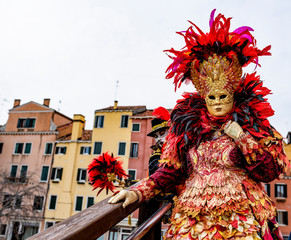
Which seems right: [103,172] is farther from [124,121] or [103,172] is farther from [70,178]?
[70,178]

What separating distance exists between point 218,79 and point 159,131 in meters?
1.48

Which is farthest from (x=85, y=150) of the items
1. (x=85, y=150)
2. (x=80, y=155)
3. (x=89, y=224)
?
(x=89, y=224)

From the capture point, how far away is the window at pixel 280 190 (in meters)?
18.9

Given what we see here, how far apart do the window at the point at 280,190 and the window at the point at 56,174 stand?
47.4ft

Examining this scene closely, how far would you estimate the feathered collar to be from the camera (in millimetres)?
1915

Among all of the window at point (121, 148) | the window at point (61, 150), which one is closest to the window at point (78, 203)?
the window at point (61, 150)

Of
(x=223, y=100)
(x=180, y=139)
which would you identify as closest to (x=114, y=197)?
(x=180, y=139)

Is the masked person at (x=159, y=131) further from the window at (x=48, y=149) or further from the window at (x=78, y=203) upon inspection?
the window at (x=48, y=149)

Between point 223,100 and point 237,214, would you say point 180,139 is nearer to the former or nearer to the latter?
point 223,100

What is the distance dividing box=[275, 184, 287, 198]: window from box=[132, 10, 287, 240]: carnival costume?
62.5 feet

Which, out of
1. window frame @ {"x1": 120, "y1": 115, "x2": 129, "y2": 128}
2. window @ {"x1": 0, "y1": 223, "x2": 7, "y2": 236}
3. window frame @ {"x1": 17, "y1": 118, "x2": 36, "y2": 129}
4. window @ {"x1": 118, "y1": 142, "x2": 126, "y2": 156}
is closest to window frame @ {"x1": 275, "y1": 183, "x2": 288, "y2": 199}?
window @ {"x1": 118, "y1": 142, "x2": 126, "y2": 156}

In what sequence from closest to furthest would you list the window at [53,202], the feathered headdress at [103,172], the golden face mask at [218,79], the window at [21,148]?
1. the golden face mask at [218,79]
2. the feathered headdress at [103,172]
3. the window at [53,202]
4. the window at [21,148]

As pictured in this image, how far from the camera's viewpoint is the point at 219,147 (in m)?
1.94

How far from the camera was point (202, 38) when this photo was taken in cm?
214
